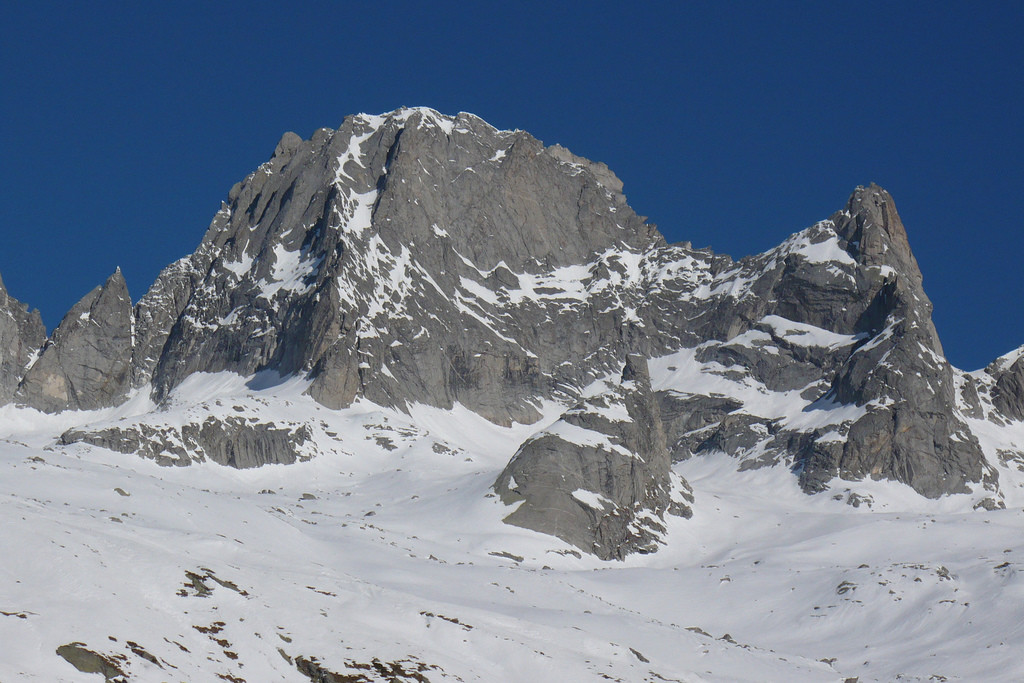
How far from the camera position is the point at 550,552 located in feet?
360

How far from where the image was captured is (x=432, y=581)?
7500 cm

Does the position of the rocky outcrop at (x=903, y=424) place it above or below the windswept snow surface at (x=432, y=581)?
above

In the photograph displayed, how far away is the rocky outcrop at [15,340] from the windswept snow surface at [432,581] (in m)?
33.5

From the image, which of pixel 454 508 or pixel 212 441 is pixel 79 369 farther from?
pixel 454 508

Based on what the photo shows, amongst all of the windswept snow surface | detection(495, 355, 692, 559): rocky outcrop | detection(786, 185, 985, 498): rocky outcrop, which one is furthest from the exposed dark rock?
detection(786, 185, 985, 498): rocky outcrop

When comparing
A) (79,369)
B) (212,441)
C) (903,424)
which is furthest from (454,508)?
(79,369)

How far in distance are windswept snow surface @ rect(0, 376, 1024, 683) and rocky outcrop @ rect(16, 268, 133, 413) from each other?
106 ft

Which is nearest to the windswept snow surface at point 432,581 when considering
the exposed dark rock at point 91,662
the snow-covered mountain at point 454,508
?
the snow-covered mountain at point 454,508

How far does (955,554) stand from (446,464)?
54094 mm

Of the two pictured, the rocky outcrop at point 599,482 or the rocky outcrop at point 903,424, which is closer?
the rocky outcrop at point 599,482

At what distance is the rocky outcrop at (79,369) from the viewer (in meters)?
186

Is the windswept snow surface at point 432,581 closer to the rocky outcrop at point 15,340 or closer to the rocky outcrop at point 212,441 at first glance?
the rocky outcrop at point 212,441

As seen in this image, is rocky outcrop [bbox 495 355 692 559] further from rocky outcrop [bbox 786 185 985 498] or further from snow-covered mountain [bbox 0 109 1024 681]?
rocky outcrop [bbox 786 185 985 498]

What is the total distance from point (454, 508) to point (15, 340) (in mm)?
96810
